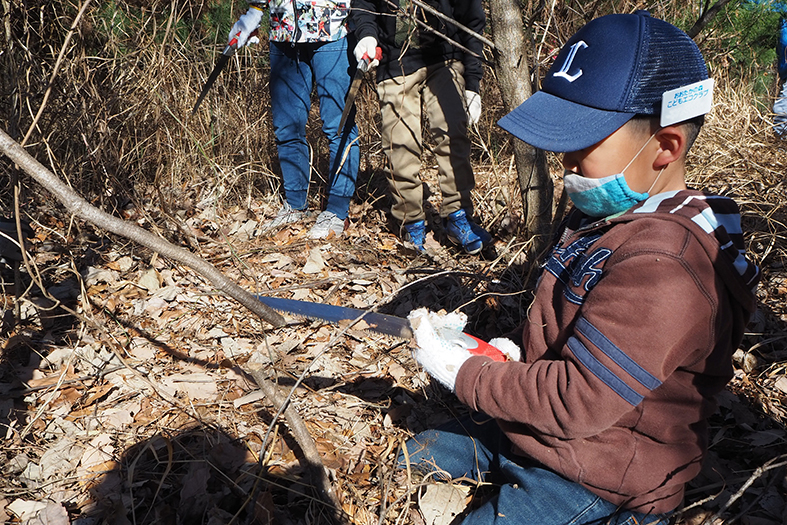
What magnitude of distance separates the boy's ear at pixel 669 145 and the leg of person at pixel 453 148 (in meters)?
2.41

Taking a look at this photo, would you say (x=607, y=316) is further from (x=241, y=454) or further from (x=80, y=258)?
(x=80, y=258)

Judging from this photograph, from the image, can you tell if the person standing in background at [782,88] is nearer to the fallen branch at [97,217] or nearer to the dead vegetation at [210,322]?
the dead vegetation at [210,322]

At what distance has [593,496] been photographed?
5.35 feet

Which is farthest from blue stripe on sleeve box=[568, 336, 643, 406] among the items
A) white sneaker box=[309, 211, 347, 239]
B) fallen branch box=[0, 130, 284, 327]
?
white sneaker box=[309, 211, 347, 239]

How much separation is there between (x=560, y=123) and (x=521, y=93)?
113 centimetres

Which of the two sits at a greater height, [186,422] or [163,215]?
[163,215]

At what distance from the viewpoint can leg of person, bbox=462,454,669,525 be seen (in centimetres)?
164

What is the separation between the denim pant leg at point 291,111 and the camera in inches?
162

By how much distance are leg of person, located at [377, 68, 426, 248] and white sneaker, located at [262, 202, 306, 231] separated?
0.88 metres

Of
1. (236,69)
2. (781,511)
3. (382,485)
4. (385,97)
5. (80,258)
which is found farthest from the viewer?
(236,69)

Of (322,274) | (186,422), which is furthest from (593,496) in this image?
(322,274)

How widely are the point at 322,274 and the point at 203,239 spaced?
3.39ft

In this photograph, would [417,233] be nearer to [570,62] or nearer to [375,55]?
[375,55]

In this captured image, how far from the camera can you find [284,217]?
4.46 m
